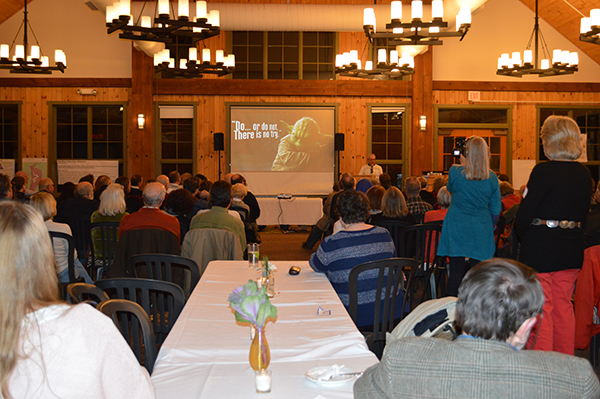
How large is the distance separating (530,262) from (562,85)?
37.1 ft

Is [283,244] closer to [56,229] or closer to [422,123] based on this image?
[422,123]

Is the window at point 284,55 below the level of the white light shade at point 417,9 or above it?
above

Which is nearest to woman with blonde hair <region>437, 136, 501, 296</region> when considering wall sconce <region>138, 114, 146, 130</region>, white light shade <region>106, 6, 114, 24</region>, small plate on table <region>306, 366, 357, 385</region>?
small plate on table <region>306, 366, 357, 385</region>

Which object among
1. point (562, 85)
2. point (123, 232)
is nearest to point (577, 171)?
point (123, 232)

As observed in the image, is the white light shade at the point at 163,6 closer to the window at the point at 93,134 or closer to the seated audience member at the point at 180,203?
the seated audience member at the point at 180,203

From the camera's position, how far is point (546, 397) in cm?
113

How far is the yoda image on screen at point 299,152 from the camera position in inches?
493

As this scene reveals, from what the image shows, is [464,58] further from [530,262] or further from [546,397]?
[546,397]

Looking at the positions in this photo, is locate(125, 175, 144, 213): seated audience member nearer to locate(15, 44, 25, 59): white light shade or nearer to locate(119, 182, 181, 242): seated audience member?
locate(119, 182, 181, 242): seated audience member

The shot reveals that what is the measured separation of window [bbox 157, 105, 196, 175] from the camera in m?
12.5

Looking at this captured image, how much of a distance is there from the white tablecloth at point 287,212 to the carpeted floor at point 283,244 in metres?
0.27

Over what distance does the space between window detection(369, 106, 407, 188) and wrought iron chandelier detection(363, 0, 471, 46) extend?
575 cm

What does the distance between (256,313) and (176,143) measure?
451 inches

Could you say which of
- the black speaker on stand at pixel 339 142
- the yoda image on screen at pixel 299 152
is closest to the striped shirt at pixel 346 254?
the black speaker on stand at pixel 339 142
